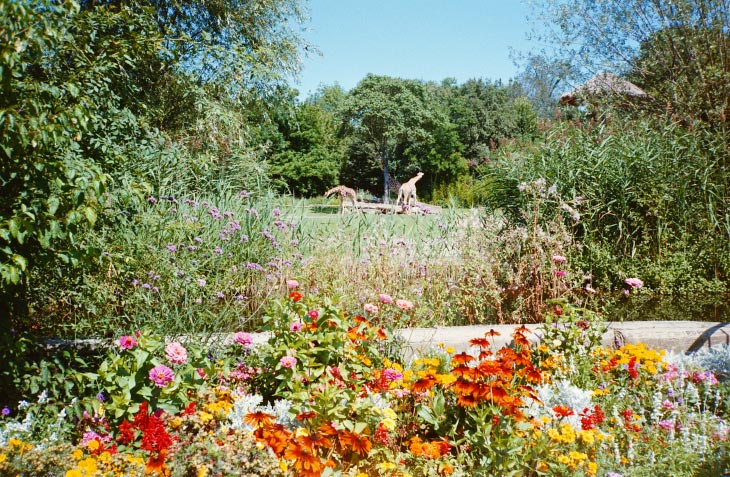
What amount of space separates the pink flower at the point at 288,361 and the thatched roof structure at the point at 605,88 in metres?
7.97

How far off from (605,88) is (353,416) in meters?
8.87

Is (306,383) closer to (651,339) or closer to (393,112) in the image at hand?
(651,339)

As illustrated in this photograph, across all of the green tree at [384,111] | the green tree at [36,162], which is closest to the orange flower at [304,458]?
the green tree at [36,162]

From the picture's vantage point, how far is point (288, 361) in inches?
99.0

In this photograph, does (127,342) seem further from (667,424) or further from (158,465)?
(667,424)

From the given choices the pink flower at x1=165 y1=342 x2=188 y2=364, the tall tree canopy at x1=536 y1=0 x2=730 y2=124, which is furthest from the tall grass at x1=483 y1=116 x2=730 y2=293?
the pink flower at x1=165 y1=342 x2=188 y2=364

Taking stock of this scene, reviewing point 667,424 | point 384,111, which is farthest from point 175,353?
point 384,111

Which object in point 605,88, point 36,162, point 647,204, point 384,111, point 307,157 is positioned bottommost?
point 36,162

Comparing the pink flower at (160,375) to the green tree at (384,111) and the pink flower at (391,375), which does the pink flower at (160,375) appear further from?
the green tree at (384,111)

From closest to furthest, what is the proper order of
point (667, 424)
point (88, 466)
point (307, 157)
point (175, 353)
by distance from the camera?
point (88, 466), point (175, 353), point (667, 424), point (307, 157)

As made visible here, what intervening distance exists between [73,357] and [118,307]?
919 millimetres

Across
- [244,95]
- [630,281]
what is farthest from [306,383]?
[244,95]

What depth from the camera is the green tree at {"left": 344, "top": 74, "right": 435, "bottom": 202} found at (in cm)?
2231

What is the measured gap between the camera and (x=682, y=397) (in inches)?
114
